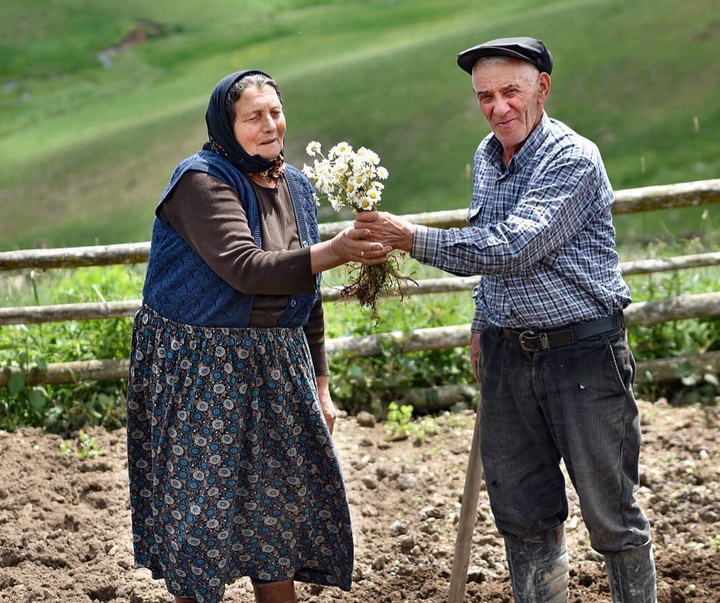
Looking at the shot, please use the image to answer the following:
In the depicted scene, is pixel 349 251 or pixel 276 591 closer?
pixel 349 251

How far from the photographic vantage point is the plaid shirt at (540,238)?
10.7 feet

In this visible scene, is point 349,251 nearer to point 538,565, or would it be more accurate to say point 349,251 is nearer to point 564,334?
point 564,334

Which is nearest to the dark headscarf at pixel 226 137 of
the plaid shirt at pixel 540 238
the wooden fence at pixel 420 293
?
the plaid shirt at pixel 540 238

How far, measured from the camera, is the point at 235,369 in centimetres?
363

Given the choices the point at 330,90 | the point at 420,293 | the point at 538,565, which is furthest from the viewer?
the point at 330,90

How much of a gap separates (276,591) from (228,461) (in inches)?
23.3

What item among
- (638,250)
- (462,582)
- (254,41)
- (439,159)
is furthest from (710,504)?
(254,41)

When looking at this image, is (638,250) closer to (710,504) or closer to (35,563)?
(710,504)

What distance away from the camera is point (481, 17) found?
30047 mm

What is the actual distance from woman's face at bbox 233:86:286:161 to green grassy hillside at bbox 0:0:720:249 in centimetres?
1420

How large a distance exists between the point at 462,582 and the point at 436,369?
235 centimetres

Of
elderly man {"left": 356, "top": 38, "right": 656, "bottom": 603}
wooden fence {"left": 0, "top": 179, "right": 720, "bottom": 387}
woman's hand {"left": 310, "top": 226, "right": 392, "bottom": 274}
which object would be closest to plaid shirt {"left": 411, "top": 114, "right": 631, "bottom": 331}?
elderly man {"left": 356, "top": 38, "right": 656, "bottom": 603}

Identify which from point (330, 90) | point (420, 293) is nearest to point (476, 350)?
point (420, 293)

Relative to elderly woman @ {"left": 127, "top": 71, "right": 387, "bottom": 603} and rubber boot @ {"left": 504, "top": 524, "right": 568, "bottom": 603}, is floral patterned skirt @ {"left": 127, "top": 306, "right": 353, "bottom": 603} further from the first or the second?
rubber boot @ {"left": 504, "top": 524, "right": 568, "bottom": 603}
